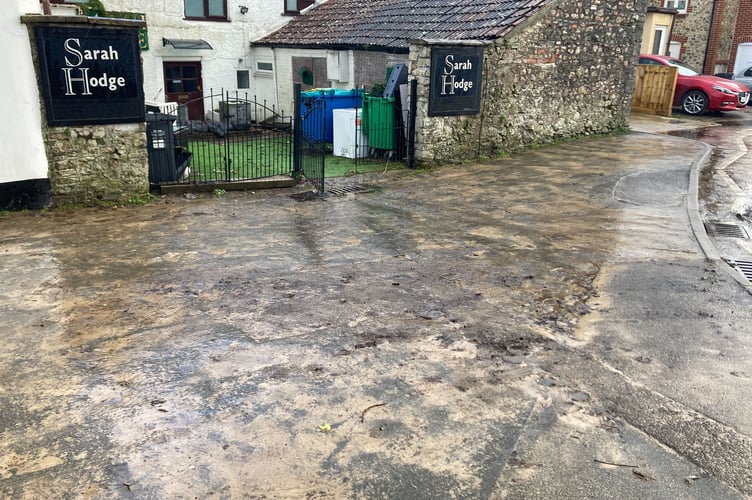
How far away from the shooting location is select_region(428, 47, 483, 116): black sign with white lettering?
11.6 meters

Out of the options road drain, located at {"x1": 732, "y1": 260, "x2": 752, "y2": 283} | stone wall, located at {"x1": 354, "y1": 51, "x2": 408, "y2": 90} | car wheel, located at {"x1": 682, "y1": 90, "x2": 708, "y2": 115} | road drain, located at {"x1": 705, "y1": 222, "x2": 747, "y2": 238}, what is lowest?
road drain, located at {"x1": 732, "y1": 260, "x2": 752, "y2": 283}

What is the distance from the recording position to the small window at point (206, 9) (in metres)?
18.2

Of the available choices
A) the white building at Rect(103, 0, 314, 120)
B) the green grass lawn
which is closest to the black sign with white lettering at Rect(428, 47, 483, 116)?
the green grass lawn

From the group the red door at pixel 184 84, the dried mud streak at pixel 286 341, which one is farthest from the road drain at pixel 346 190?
the red door at pixel 184 84

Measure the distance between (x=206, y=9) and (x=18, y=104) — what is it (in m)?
11.7

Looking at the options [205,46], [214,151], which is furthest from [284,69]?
[214,151]

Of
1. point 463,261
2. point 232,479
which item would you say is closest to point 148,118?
point 463,261

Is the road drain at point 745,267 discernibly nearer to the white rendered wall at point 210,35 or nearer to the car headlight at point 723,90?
the white rendered wall at point 210,35

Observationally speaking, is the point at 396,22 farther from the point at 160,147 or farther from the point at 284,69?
the point at 160,147

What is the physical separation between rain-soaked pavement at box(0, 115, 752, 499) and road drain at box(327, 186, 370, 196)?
1728 mm

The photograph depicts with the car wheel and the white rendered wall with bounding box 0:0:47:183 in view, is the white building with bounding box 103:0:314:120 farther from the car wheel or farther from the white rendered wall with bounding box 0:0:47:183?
the car wheel

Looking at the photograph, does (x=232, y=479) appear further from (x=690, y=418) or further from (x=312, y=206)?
(x=312, y=206)

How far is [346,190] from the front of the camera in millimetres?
10430

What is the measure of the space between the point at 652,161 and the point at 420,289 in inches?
347
